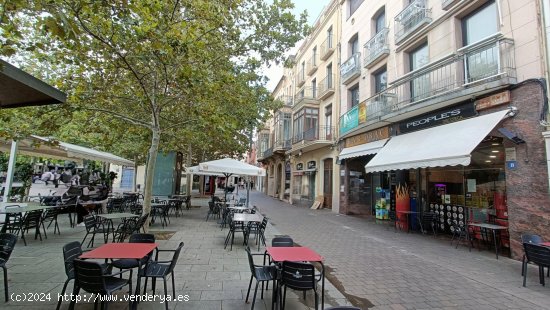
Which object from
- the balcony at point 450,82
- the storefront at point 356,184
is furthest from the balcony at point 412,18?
the storefront at point 356,184

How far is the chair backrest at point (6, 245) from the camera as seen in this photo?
171 inches

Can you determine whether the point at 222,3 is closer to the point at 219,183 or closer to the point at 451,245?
the point at 451,245

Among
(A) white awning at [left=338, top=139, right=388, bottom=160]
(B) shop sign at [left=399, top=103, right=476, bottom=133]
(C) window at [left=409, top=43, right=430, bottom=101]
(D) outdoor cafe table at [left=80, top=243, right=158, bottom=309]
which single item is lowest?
(D) outdoor cafe table at [left=80, top=243, right=158, bottom=309]

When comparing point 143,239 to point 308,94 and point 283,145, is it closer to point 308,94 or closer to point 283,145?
point 308,94

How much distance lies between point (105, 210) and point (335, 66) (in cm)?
1527

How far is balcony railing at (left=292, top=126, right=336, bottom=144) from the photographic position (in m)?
18.5

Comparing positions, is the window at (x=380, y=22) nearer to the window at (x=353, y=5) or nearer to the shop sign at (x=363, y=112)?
the window at (x=353, y=5)

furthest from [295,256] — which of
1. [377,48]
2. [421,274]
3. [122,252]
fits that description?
[377,48]

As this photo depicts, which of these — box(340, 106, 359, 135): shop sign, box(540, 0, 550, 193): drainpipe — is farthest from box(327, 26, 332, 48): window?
box(540, 0, 550, 193): drainpipe

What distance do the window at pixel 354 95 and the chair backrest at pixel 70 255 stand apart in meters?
14.8

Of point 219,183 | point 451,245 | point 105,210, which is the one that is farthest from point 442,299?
point 219,183

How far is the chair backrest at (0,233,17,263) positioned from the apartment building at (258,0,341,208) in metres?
13.7

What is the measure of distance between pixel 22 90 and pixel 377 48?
13384 millimetres

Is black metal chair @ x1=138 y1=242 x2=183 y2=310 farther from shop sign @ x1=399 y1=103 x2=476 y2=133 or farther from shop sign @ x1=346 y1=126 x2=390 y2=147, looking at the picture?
shop sign @ x1=346 y1=126 x2=390 y2=147
